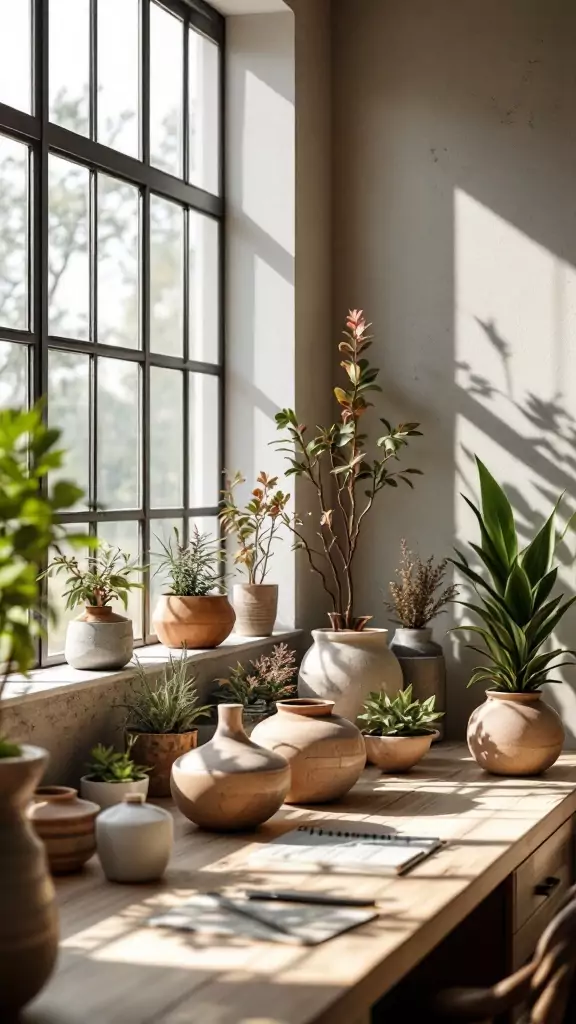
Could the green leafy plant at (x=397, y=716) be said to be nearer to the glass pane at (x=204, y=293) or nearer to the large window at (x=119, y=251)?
the large window at (x=119, y=251)

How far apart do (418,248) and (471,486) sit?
0.85m

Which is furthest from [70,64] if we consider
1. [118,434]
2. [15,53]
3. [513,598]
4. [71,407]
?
[513,598]

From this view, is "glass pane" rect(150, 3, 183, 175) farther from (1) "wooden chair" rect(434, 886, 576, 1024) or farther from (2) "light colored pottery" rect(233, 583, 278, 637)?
(1) "wooden chair" rect(434, 886, 576, 1024)

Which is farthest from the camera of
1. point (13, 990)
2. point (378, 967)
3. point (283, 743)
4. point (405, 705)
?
point (405, 705)

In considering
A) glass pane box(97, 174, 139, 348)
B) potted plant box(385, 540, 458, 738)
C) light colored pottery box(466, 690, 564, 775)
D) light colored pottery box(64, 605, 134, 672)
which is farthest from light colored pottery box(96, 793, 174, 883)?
potted plant box(385, 540, 458, 738)

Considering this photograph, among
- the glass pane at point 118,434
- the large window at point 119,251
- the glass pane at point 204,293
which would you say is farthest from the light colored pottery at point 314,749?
the glass pane at point 204,293

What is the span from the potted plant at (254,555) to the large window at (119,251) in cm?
19

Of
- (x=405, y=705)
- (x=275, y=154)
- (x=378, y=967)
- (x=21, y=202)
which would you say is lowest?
(x=378, y=967)

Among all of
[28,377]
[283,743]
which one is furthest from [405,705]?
[28,377]

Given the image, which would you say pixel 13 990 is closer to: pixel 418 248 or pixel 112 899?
pixel 112 899

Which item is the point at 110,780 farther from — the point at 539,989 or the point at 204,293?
the point at 204,293

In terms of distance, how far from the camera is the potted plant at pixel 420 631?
4.17 metres

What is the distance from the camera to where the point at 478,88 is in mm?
4414

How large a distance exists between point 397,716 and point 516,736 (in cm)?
34
